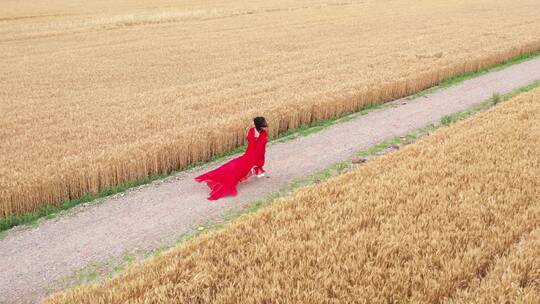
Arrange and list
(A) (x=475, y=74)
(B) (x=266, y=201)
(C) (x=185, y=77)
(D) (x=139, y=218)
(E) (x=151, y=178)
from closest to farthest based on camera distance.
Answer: (D) (x=139, y=218) → (B) (x=266, y=201) → (E) (x=151, y=178) → (C) (x=185, y=77) → (A) (x=475, y=74)

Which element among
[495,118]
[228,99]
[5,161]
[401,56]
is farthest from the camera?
[401,56]

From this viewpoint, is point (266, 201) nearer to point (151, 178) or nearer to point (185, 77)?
point (151, 178)

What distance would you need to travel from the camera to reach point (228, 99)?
55.1 feet

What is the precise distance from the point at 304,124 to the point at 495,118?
207 inches

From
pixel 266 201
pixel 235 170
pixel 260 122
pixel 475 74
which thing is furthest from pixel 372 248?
pixel 475 74

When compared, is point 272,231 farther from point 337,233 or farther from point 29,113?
Result: point 29,113

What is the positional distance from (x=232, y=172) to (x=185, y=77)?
1171 centimetres

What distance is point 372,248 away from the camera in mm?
6469

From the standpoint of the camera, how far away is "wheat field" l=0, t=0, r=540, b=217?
37.6ft

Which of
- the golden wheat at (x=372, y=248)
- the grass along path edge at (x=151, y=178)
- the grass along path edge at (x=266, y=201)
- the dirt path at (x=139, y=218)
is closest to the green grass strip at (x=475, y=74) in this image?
the grass along path edge at (x=151, y=178)

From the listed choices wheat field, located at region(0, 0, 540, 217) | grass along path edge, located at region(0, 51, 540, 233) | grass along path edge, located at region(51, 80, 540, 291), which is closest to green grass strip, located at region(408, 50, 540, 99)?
grass along path edge, located at region(0, 51, 540, 233)

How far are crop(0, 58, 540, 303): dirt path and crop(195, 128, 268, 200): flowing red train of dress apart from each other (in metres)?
0.22

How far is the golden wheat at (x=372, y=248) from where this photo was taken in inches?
220

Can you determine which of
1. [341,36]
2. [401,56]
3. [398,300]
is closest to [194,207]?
[398,300]
